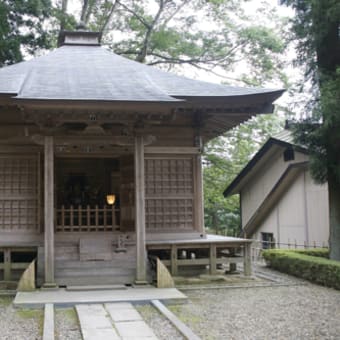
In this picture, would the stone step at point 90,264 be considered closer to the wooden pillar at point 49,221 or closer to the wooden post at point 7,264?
the wooden pillar at point 49,221

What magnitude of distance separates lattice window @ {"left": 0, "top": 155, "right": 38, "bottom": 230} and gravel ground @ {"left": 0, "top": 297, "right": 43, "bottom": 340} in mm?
3180

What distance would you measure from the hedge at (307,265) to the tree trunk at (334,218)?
328mm

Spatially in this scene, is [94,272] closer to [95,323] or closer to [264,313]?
[95,323]

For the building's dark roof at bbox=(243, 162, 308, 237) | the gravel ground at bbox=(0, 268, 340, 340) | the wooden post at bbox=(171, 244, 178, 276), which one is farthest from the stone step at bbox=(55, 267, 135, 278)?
the building's dark roof at bbox=(243, 162, 308, 237)

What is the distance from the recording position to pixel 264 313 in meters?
7.01

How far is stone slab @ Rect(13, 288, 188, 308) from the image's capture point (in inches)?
300

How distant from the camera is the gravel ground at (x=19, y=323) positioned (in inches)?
233

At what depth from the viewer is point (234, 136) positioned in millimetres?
20359

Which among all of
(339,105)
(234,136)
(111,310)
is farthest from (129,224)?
(234,136)

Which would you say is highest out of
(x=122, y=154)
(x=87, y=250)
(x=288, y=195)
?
(x=122, y=154)

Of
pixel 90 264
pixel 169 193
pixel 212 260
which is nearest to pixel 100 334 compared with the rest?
pixel 90 264

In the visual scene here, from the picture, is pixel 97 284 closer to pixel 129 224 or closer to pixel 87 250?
pixel 87 250

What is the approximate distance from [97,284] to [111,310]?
2.17 meters

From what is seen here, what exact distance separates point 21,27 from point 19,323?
15.5 meters
